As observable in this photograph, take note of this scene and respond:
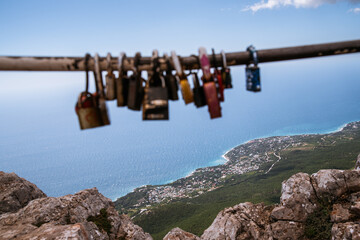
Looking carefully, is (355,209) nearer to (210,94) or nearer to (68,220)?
(68,220)

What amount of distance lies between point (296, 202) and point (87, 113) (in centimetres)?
3320

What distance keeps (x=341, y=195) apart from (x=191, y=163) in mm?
167064

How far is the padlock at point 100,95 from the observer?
2381 millimetres

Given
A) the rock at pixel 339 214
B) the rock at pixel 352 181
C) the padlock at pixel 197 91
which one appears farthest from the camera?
the rock at pixel 352 181

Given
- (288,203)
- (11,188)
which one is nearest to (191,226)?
(288,203)

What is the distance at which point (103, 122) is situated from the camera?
273cm

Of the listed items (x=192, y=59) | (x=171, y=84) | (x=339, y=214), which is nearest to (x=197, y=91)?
(x=171, y=84)

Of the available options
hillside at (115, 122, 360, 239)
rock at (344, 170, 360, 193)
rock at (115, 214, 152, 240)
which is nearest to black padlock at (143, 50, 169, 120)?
rock at (115, 214, 152, 240)

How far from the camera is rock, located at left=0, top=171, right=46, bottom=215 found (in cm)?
2250

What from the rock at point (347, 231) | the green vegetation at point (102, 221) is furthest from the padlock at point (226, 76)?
the rock at point (347, 231)

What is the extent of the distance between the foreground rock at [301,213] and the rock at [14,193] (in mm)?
21362

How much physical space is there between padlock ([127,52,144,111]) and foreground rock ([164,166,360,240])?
29793 millimetres

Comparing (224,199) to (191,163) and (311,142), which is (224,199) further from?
(191,163)

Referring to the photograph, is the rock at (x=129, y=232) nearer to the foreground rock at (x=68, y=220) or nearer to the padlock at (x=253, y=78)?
the foreground rock at (x=68, y=220)
